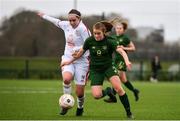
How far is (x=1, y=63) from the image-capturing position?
41688 mm

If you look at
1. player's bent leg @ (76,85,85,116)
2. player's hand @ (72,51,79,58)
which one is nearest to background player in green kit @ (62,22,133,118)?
player's hand @ (72,51,79,58)

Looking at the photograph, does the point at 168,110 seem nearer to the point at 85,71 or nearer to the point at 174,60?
the point at 85,71

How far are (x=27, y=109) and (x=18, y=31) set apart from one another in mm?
30512

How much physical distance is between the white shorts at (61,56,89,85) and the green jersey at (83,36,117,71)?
2.31 ft

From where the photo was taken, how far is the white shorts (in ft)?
44.7

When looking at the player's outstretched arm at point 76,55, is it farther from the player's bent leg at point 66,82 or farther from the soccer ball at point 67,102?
the soccer ball at point 67,102

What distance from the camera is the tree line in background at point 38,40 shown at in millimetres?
43281

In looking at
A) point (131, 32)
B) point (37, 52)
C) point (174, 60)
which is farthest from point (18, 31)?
point (174, 60)

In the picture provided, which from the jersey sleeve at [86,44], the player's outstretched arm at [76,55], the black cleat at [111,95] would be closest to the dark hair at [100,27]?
the jersey sleeve at [86,44]

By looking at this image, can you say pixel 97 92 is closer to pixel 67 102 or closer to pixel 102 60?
pixel 102 60

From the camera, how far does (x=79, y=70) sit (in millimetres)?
13672

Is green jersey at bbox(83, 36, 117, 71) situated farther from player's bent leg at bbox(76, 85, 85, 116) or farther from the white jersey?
player's bent leg at bbox(76, 85, 85, 116)

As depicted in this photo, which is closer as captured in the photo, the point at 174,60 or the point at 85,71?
the point at 85,71

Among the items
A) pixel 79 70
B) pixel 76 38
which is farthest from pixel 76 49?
pixel 79 70
